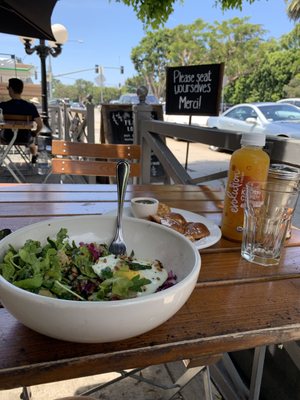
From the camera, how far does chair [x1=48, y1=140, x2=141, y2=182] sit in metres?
1.92

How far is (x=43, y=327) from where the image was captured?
417 millimetres

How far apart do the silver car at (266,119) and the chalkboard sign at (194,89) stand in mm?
4157

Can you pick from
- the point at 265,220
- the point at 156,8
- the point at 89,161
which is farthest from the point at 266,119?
the point at 265,220

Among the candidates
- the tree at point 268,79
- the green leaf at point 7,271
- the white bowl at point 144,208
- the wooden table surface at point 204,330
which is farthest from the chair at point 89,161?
the tree at point 268,79

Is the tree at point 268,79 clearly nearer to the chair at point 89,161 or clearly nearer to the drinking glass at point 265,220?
the chair at point 89,161

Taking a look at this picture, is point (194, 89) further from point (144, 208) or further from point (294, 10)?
point (294, 10)

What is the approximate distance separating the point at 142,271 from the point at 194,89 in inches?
84.3

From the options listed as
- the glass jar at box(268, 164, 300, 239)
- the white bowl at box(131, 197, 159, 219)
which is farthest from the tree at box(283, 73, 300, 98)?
the white bowl at box(131, 197, 159, 219)

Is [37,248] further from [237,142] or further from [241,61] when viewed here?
[241,61]

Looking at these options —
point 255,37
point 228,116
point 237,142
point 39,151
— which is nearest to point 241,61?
point 255,37

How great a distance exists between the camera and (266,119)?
7066 mm

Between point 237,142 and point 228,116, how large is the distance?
7286mm

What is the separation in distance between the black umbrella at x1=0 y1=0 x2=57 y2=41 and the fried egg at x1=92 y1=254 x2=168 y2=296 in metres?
1.48

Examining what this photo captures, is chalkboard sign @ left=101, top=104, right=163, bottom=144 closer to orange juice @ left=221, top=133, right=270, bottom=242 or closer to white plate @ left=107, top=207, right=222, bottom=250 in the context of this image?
white plate @ left=107, top=207, right=222, bottom=250
